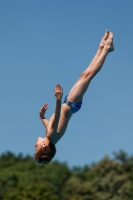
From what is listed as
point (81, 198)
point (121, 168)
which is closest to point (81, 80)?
point (81, 198)

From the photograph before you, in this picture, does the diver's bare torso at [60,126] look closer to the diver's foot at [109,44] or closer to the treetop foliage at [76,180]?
the diver's foot at [109,44]

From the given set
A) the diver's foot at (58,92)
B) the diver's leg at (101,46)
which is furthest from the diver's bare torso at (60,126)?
the diver's leg at (101,46)

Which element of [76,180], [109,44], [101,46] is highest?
[76,180]

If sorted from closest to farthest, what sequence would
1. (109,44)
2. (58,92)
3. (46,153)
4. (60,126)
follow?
(58,92) → (46,153) → (60,126) → (109,44)

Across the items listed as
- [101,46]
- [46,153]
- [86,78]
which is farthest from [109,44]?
[46,153]

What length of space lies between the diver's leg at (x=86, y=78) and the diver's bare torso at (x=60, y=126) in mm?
324

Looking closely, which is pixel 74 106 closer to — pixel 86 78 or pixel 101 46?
pixel 86 78

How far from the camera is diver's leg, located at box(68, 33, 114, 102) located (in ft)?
61.7

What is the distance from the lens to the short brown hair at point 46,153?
18359mm

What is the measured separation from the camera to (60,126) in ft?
61.0

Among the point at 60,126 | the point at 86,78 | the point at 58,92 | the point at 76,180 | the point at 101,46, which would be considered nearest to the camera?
the point at 58,92

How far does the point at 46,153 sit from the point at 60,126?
816 mm

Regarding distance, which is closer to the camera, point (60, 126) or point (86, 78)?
point (60, 126)

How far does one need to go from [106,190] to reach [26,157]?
32006 mm
